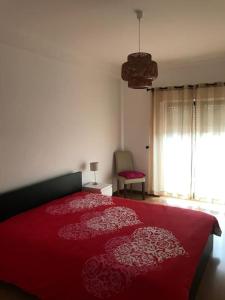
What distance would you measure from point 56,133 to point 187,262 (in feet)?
8.38

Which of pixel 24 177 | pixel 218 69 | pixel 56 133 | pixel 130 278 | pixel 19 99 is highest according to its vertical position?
pixel 218 69

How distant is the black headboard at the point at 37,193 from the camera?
299 centimetres

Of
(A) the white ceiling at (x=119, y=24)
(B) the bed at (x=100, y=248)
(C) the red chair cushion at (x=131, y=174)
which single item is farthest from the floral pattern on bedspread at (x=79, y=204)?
(A) the white ceiling at (x=119, y=24)

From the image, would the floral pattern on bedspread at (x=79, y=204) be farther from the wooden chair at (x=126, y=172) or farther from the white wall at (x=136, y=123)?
the white wall at (x=136, y=123)

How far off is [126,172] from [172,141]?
42.6 inches

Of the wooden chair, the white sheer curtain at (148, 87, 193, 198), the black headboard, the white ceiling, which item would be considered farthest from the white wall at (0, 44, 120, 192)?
the white sheer curtain at (148, 87, 193, 198)

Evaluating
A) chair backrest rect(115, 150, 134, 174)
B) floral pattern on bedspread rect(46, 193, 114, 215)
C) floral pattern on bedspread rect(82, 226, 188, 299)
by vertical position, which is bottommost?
floral pattern on bedspread rect(82, 226, 188, 299)

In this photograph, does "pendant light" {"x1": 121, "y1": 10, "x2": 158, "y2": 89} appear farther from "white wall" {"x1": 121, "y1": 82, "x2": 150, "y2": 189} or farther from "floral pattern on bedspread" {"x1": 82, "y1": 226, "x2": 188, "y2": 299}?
"white wall" {"x1": 121, "y1": 82, "x2": 150, "y2": 189}

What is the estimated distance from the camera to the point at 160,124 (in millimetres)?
5133

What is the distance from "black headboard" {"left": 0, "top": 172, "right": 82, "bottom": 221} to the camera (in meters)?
2.99

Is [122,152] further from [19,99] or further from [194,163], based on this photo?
[19,99]

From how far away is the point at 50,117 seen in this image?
3.75 m

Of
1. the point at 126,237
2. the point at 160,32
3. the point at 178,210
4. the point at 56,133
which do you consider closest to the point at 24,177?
the point at 56,133

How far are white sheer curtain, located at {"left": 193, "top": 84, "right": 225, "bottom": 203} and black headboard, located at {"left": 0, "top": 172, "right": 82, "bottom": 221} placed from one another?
225cm
